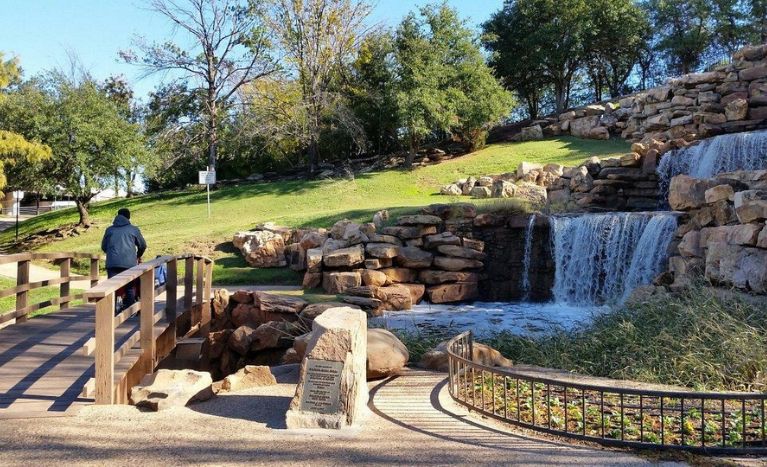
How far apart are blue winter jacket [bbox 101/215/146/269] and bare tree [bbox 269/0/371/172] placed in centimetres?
2081

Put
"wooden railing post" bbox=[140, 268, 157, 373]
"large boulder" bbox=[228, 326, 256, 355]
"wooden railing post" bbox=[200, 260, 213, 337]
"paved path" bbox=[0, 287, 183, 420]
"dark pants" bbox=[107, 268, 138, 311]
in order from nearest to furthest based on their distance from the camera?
1. "paved path" bbox=[0, 287, 183, 420]
2. "wooden railing post" bbox=[140, 268, 157, 373]
3. "dark pants" bbox=[107, 268, 138, 311]
4. "large boulder" bbox=[228, 326, 256, 355]
5. "wooden railing post" bbox=[200, 260, 213, 337]

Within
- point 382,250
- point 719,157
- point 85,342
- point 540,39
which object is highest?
point 540,39

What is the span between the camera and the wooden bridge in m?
5.49

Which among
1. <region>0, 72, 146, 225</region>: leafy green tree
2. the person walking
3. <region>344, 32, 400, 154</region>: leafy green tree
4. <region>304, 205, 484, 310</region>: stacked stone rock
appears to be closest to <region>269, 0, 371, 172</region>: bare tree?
<region>344, 32, 400, 154</region>: leafy green tree

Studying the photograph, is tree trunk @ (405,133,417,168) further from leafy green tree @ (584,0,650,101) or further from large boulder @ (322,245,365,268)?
large boulder @ (322,245,365,268)

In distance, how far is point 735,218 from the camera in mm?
10805

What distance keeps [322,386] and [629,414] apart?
2598mm

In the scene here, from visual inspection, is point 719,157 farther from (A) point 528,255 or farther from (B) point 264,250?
(B) point 264,250

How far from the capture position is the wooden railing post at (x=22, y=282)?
8.66 m

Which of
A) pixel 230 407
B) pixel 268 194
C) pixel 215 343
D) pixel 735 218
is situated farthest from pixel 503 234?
pixel 268 194

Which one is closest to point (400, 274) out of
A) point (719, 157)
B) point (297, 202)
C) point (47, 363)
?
point (719, 157)

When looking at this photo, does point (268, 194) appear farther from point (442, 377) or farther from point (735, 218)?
point (442, 377)

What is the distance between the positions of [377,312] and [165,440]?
8450mm

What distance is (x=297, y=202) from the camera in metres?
25.9
